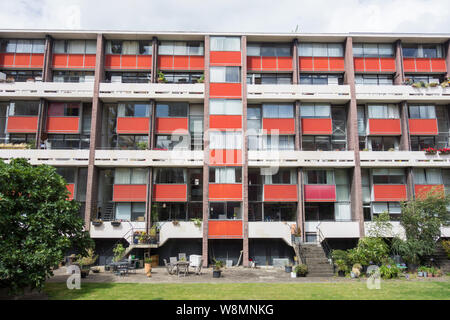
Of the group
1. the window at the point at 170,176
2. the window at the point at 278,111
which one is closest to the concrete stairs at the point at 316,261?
the window at the point at 278,111

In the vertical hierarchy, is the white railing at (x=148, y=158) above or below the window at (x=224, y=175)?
above

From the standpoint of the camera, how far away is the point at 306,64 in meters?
33.5

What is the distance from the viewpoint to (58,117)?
106 feet

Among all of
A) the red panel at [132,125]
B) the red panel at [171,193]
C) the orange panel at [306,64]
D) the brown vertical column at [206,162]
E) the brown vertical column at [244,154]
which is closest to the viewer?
the brown vertical column at [206,162]

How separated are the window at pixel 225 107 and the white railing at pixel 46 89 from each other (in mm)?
10825

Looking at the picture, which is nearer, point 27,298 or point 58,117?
point 27,298

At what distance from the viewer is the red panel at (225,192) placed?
2989 cm

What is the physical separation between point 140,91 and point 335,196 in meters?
19.7

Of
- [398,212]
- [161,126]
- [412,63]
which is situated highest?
[412,63]

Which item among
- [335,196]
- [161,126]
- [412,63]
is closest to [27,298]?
[161,126]

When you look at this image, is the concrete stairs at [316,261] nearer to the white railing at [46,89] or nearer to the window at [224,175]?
the window at [224,175]

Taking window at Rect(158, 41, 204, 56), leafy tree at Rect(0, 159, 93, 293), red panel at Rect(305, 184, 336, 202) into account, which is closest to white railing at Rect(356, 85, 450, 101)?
red panel at Rect(305, 184, 336, 202)

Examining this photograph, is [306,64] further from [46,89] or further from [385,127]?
[46,89]

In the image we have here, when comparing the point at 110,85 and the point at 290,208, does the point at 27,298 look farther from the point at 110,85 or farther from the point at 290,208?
the point at 290,208
